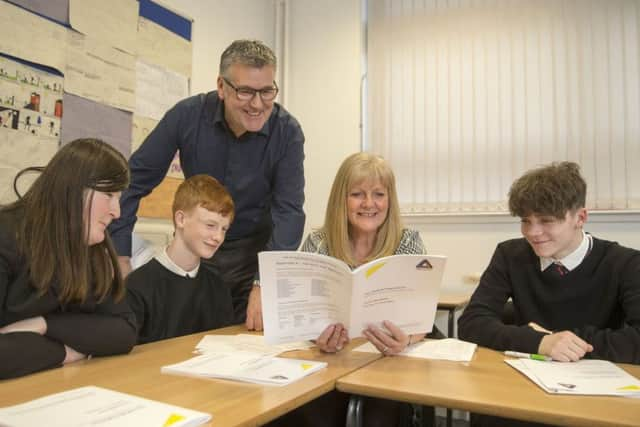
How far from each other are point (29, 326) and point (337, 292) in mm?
683

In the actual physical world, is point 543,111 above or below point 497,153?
above

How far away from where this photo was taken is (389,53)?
332 cm

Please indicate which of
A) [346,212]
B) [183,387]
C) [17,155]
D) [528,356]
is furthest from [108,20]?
[528,356]

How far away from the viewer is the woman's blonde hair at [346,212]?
180cm

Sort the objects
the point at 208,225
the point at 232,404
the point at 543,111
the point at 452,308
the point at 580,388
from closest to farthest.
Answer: the point at 232,404 → the point at 580,388 → the point at 208,225 → the point at 452,308 → the point at 543,111

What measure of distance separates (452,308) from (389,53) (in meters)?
1.79

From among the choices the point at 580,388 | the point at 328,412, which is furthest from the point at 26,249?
the point at 580,388

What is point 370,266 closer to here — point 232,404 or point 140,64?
point 232,404

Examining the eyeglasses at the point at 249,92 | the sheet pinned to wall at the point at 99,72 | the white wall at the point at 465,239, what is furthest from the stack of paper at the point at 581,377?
the sheet pinned to wall at the point at 99,72

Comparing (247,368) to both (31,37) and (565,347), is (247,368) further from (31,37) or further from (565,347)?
(31,37)

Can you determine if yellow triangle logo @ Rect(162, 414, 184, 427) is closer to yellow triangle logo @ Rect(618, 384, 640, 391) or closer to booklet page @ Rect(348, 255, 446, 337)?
booklet page @ Rect(348, 255, 446, 337)

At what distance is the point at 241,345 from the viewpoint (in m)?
1.33

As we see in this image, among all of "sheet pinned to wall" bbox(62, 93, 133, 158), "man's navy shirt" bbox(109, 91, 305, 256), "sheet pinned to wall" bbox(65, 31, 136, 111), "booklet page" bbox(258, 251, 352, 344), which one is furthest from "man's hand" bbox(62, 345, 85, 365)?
"sheet pinned to wall" bbox(65, 31, 136, 111)

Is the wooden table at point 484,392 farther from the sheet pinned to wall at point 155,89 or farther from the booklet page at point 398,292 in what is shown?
the sheet pinned to wall at point 155,89
